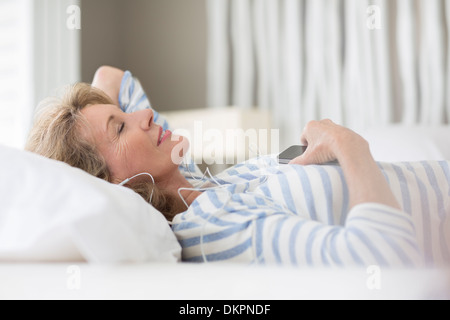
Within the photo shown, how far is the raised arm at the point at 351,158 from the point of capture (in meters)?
0.73

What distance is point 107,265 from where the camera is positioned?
22.3 inches

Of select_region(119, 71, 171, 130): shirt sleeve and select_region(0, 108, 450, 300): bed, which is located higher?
select_region(119, 71, 171, 130): shirt sleeve

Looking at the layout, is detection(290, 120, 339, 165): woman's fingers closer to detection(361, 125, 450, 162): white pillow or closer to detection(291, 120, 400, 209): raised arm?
detection(291, 120, 400, 209): raised arm

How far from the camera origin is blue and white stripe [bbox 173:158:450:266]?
672 millimetres

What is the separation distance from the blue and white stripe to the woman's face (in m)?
0.19

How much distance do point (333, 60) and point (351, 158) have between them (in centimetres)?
188

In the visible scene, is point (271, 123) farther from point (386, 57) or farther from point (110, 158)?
point (110, 158)

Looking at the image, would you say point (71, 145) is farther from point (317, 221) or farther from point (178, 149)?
→ point (317, 221)

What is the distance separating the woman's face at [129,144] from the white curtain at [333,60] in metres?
1.58
